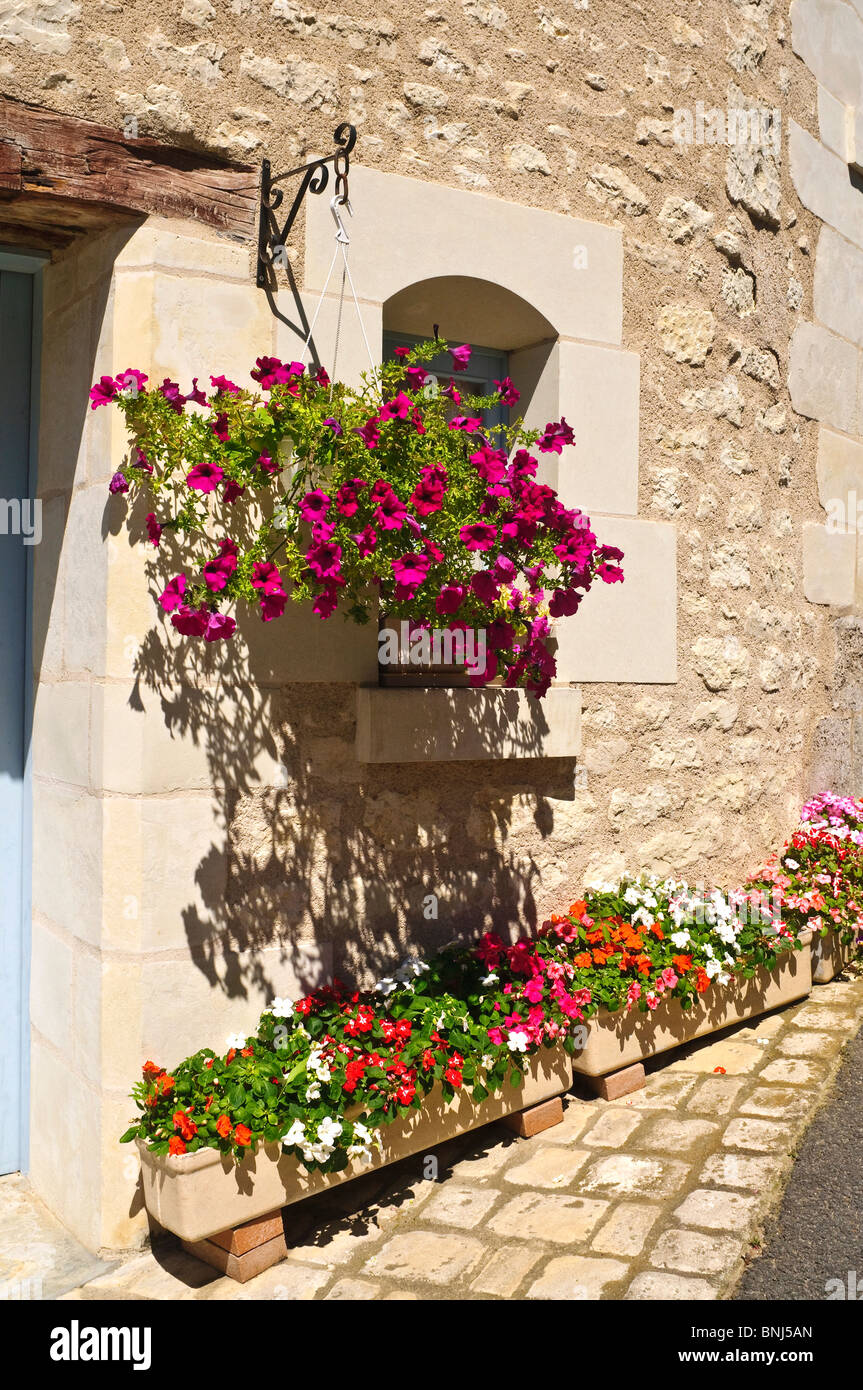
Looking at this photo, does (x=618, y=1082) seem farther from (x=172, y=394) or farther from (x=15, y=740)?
(x=172, y=394)

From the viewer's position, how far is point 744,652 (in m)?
4.64

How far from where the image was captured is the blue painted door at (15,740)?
135 inches

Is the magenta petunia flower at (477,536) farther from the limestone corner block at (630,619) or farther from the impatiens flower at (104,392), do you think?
the limestone corner block at (630,619)

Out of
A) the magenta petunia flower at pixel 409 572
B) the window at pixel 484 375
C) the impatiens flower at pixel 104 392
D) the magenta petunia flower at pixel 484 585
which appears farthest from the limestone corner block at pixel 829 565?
the impatiens flower at pixel 104 392

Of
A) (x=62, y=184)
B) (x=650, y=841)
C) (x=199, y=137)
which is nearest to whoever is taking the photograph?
(x=62, y=184)

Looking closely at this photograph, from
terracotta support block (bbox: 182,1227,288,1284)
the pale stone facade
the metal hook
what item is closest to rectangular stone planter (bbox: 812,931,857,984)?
the pale stone facade

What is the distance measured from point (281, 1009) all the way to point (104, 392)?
5.64 ft

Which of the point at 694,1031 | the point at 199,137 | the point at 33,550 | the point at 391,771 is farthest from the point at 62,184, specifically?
the point at 694,1031

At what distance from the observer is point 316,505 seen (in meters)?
2.75

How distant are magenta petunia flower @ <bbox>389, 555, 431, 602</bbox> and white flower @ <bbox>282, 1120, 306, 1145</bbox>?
1.34m

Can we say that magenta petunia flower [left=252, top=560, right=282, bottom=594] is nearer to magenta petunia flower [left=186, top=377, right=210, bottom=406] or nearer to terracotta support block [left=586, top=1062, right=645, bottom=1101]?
magenta petunia flower [left=186, top=377, right=210, bottom=406]

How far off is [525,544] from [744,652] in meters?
2.00

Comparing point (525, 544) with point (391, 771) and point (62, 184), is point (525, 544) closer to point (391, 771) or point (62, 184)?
point (391, 771)
